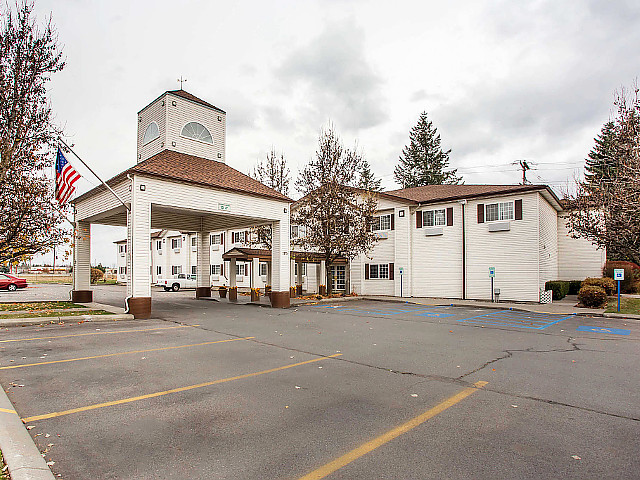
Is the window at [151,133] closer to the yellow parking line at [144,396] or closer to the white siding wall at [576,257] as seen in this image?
the yellow parking line at [144,396]

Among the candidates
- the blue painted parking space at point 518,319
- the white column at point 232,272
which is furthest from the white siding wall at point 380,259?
the blue painted parking space at point 518,319

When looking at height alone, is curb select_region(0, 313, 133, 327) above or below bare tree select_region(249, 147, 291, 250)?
below

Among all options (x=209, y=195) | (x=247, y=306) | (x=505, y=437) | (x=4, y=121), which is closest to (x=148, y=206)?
(x=209, y=195)

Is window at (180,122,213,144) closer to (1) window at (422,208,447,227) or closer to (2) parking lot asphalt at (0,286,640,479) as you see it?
(2) parking lot asphalt at (0,286,640,479)

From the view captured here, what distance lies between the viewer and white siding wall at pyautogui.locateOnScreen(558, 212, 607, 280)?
28.1 metres

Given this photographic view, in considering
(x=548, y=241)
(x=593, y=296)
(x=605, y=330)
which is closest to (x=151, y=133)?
(x=605, y=330)

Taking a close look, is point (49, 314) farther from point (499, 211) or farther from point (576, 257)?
point (576, 257)

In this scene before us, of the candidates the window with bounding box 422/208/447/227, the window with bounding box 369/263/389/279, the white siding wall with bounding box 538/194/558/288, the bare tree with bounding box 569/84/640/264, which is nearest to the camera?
the bare tree with bounding box 569/84/640/264

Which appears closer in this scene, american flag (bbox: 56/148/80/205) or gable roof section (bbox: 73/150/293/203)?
american flag (bbox: 56/148/80/205)

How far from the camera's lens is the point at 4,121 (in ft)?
47.9

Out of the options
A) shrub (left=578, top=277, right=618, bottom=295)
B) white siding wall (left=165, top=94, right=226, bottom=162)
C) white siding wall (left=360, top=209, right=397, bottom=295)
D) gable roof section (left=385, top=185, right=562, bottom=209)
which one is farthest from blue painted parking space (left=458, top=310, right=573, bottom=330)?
white siding wall (left=165, top=94, right=226, bottom=162)

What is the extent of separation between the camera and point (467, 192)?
86.5 feet

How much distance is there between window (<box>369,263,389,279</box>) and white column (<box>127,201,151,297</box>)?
1765 centimetres

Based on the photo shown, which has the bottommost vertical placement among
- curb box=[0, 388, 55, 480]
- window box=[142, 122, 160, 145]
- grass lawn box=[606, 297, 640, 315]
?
grass lawn box=[606, 297, 640, 315]
